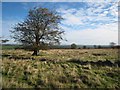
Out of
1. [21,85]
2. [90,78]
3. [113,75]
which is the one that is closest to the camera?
[21,85]

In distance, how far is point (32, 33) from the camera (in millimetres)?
31969

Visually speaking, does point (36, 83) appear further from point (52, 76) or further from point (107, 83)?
point (107, 83)

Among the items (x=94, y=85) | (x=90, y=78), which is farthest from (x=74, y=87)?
(x=90, y=78)

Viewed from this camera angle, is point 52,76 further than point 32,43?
No

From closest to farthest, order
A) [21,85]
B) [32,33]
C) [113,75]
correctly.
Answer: [21,85], [113,75], [32,33]

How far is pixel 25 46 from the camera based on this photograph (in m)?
32.4

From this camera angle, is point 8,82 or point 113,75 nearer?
point 8,82

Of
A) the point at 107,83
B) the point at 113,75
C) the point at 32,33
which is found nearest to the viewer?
the point at 107,83

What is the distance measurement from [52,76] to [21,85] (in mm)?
2602

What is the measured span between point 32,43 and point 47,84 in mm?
21918

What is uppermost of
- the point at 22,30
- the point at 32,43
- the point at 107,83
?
the point at 22,30

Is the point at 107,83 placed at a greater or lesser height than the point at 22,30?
lesser

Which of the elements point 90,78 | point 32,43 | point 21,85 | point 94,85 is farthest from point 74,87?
point 32,43

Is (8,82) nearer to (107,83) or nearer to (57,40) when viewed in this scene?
(107,83)
